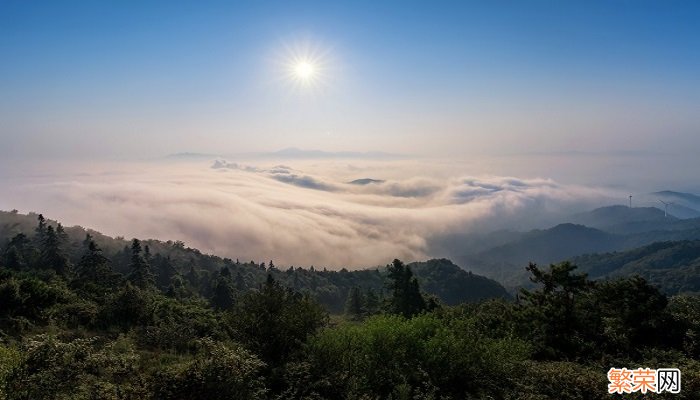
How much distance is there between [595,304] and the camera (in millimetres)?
37969

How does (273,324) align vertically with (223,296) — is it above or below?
above

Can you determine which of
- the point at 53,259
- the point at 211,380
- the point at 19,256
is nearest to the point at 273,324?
the point at 211,380

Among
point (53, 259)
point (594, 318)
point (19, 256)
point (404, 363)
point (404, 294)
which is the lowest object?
point (404, 294)

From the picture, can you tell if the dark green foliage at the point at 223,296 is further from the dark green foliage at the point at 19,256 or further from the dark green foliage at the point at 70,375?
the dark green foliage at the point at 70,375

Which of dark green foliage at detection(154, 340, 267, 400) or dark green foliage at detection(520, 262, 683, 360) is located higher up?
dark green foliage at detection(154, 340, 267, 400)

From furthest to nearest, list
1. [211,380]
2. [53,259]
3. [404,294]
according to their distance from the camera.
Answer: [53,259] < [404,294] < [211,380]

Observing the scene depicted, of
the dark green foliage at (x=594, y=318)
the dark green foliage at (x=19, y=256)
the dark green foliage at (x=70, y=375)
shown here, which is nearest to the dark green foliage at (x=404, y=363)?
the dark green foliage at (x=70, y=375)

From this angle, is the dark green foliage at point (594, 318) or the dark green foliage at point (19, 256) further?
the dark green foliage at point (19, 256)

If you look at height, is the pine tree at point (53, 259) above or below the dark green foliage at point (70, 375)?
below

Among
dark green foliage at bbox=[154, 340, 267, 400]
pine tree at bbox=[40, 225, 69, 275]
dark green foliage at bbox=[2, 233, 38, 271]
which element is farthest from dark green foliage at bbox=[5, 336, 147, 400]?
dark green foliage at bbox=[2, 233, 38, 271]

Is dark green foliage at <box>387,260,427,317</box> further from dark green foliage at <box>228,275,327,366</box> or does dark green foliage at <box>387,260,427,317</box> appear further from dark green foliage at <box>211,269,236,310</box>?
dark green foliage at <box>228,275,327,366</box>

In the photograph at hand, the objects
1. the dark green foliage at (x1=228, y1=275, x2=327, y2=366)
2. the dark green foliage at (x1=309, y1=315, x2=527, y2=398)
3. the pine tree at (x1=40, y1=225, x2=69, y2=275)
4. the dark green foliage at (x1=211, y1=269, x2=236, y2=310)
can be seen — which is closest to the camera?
the dark green foliage at (x1=309, y1=315, x2=527, y2=398)

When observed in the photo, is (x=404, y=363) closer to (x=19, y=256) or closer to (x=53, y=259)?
(x=53, y=259)

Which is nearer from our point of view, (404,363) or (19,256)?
(404,363)
